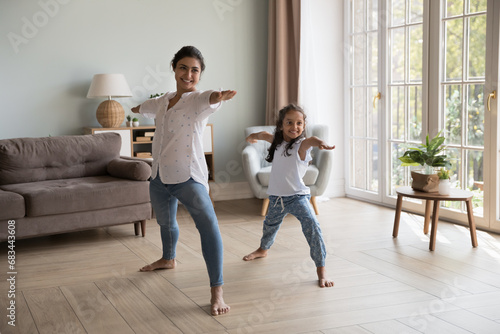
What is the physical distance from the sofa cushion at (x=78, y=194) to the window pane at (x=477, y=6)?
2785 mm

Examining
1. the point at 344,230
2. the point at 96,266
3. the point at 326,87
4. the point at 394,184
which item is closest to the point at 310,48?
the point at 326,87

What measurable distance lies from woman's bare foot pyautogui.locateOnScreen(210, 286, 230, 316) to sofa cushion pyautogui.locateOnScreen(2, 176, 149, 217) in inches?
67.5

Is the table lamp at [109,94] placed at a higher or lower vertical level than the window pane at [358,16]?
lower

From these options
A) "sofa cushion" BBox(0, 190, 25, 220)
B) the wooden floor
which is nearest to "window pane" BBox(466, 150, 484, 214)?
the wooden floor

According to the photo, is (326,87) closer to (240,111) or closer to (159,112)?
(240,111)

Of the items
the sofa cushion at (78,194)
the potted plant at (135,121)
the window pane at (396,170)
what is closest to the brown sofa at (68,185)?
the sofa cushion at (78,194)

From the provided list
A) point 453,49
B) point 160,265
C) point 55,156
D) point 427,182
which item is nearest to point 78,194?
point 55,156

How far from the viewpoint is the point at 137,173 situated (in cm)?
444

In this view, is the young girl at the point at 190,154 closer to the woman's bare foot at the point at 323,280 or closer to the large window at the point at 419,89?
the woman's bare foot at the point at 323,280

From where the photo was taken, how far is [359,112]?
5.81 meters

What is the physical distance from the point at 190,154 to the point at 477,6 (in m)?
2.68

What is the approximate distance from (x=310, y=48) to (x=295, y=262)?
269 centimetres

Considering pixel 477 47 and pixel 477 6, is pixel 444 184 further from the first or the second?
pixel 477 6

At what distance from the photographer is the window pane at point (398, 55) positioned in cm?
513
